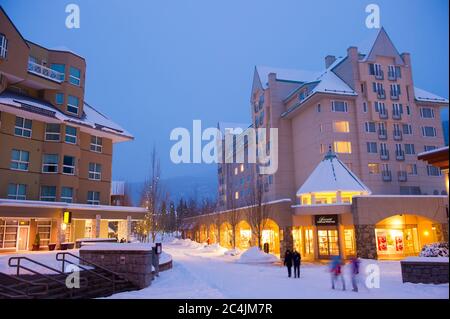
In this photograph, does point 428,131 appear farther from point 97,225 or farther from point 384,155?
point 97,225

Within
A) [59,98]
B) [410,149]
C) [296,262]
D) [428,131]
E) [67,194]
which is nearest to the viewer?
[296,262]

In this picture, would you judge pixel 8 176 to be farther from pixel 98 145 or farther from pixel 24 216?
pixel 98 145

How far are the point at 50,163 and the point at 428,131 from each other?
141ft

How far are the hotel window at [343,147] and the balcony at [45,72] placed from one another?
29.9 metres

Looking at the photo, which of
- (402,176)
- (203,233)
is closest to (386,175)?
(402,176)

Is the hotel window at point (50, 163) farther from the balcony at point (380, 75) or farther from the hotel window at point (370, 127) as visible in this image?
the balcony at point (380, 75)

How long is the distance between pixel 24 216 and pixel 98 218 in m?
6.66

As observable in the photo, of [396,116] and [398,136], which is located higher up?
[396,116]

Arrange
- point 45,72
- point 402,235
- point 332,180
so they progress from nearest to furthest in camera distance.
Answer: point 402,235, point 45,72, point 332,180

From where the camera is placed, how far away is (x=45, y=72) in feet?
103

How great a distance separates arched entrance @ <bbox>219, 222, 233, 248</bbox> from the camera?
49.3 metres

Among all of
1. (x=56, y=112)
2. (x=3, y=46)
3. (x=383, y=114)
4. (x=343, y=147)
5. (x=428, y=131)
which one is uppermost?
(x=3, y=46)

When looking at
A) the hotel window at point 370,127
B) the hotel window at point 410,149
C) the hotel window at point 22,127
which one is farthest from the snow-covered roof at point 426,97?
the hotel window at point 22,127
